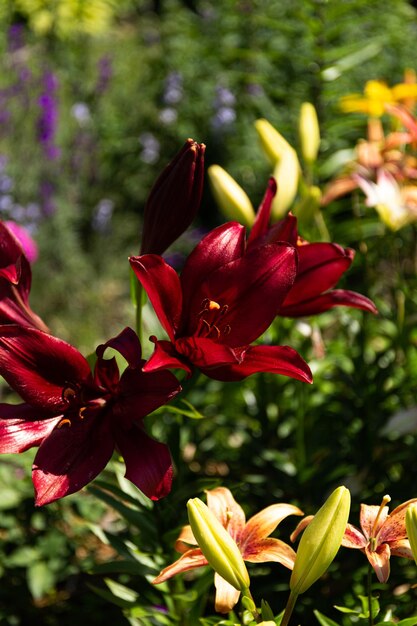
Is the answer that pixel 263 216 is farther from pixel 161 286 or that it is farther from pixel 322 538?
pixel 322 538

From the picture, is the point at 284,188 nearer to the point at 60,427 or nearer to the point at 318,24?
the point at 60,427

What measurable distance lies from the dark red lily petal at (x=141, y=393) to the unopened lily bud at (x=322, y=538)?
0.53 ft

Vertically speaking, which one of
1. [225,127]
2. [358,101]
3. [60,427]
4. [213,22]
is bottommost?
[225,127]

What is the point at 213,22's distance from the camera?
4250mm

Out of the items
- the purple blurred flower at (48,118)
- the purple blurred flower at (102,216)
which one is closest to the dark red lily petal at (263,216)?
the purple blurred flower at (48,118)

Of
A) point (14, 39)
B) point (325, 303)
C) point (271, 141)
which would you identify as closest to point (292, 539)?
point (325, 303)

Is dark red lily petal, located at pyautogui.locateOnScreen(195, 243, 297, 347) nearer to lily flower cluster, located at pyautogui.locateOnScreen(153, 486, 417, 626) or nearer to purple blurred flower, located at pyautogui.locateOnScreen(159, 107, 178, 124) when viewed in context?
lily flower cluster, located at pyautogui.locateOnScreen(153, 486, 417, 626)

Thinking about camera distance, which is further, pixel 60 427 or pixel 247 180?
pixel 247 180

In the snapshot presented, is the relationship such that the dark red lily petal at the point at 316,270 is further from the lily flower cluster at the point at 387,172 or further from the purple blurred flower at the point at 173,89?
the purple blurred flower at the point at 173,89

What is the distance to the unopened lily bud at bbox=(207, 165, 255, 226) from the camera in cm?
110

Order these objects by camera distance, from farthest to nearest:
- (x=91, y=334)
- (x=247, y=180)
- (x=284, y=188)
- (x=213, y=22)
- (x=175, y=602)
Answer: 1. (x=213, y=22)
2. (x=247, y=180)
3. (x=91, y=334)
4. (x=284, y=188)
5. (x=175, y=602)

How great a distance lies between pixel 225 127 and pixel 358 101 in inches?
88.1

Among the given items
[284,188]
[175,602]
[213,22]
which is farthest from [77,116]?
[175,602]

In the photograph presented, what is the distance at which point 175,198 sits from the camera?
0.80 metres
